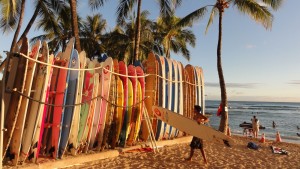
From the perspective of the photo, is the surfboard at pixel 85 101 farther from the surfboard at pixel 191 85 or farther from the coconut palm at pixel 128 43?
the coconut palm at pixel 128 43

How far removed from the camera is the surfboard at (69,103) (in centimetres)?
608

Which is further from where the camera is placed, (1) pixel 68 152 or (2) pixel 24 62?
(1) pixel 68 152

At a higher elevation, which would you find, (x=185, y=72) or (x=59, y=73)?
(x=185, y=72)

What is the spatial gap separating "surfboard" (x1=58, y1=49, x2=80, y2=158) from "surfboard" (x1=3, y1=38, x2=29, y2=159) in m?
1.08

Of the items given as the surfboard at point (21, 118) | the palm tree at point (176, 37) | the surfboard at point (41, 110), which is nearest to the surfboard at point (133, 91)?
the surfboard at point (41, 110)

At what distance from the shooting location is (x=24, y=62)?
5324 millimetres

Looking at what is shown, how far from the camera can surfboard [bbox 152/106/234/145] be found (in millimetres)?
6840

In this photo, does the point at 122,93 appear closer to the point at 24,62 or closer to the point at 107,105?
the point at 107,105

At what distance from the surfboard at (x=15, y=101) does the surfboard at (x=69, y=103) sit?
1.08 m

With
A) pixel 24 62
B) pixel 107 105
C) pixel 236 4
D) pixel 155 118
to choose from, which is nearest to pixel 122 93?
pixel 107 105

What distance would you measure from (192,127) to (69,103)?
118 inches

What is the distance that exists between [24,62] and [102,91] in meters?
1.98

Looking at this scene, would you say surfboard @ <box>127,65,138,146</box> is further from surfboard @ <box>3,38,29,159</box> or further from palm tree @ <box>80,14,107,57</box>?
palm tree @ <box>80,14,107,57</box>

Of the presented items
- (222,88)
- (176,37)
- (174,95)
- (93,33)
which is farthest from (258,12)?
(93,33)
